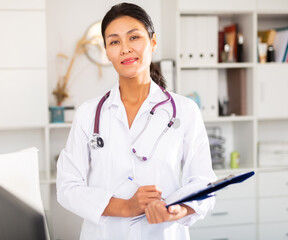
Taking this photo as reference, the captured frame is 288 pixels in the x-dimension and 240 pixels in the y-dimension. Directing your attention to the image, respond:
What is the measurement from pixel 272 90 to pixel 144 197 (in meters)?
2.30

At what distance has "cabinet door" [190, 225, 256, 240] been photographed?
3207mm

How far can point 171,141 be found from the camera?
1.46 m

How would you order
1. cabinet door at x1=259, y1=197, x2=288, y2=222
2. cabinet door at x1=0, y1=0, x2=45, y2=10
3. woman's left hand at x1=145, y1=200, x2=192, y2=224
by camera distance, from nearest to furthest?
woman's left hand at x1=145, y1=200, x2=192, y2=224 < cabinet door at x1=0, y1=0, x2=45, y2=10 < cabinet door at x1=259, y1=197, x2=288, y2=222

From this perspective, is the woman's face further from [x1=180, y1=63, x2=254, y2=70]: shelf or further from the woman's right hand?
[x1=180, y1=63, x2=254, y2=70]: shelf

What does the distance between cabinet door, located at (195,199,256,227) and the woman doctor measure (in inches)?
70.0

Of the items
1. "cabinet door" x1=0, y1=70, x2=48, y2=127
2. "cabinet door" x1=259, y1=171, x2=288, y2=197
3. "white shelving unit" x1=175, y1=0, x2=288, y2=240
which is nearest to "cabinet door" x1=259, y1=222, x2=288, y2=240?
"white shelving unit" x1=175, y1=0, x2=288, y2=240

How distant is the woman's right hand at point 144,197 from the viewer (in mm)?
1307

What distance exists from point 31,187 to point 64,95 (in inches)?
72.8

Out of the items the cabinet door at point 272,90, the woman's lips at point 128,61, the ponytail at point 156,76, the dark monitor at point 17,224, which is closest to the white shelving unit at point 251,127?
the cabinet door at point 272,90

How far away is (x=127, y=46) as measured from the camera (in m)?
1.42

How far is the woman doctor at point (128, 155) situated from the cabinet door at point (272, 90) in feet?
6.34

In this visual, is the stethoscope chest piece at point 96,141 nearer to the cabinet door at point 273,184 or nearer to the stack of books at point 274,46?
the cabinet door at point 273,184

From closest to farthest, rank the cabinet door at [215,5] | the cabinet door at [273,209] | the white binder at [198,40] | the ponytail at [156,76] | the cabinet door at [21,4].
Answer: the ponytail at [156,76] < the cabinet door at [21,4] < the cabinet door at [215,5] < the white binder at [198,40] < the cabinet door at [273,209]

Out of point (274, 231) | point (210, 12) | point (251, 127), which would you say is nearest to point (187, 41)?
point (210, 12)
